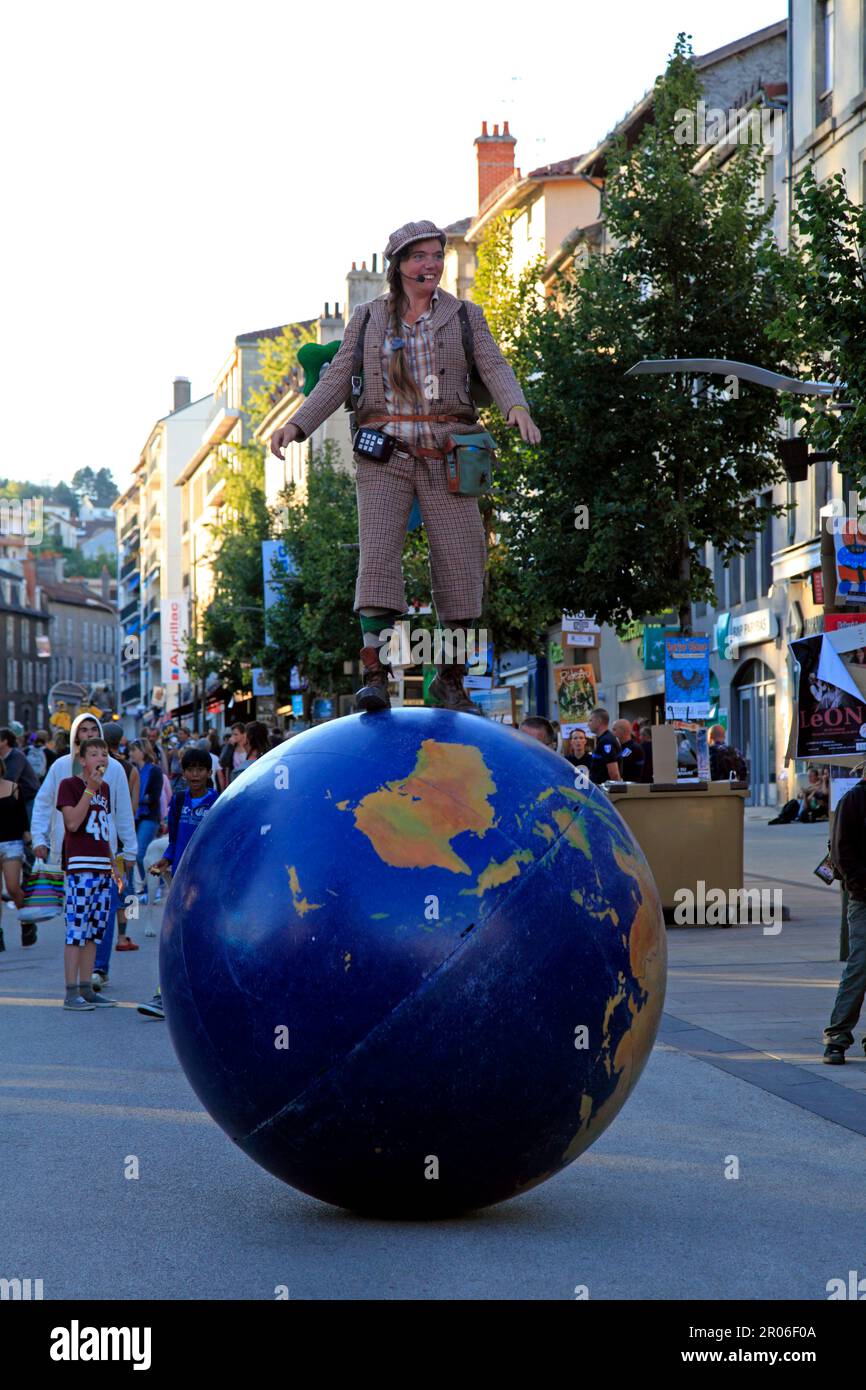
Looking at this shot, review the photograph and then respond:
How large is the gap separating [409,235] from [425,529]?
3.58ft

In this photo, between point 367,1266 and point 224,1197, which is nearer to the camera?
point 367,1266

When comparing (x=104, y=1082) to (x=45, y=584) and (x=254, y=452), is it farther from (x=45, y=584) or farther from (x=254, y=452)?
(x=45, y=584)

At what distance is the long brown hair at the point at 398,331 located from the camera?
7480 millimetres

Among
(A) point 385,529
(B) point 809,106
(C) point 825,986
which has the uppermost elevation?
(B) point 809,106

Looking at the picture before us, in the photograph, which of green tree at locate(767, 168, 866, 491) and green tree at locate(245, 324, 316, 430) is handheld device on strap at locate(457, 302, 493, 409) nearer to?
green tree at locate(767, 168, 866, 491)

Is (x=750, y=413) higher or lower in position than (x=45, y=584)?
lower

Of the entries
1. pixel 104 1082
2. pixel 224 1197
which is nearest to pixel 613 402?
pixel 104 1082

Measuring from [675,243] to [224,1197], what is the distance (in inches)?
802

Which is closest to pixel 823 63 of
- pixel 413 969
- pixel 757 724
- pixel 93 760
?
pixel 757 724

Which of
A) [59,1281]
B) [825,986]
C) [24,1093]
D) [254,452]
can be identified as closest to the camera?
[59,1281]

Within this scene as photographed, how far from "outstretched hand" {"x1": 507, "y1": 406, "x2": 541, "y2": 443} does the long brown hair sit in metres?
0.39

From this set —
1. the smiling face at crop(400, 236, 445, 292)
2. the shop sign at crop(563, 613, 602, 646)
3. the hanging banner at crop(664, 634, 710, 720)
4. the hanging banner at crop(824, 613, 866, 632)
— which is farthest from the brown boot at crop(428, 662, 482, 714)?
the shop sign at crop(563, 613, 602, 646)

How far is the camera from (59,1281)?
561cm

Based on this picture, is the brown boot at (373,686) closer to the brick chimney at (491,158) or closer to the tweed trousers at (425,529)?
the tweed trousers at (425,529)
